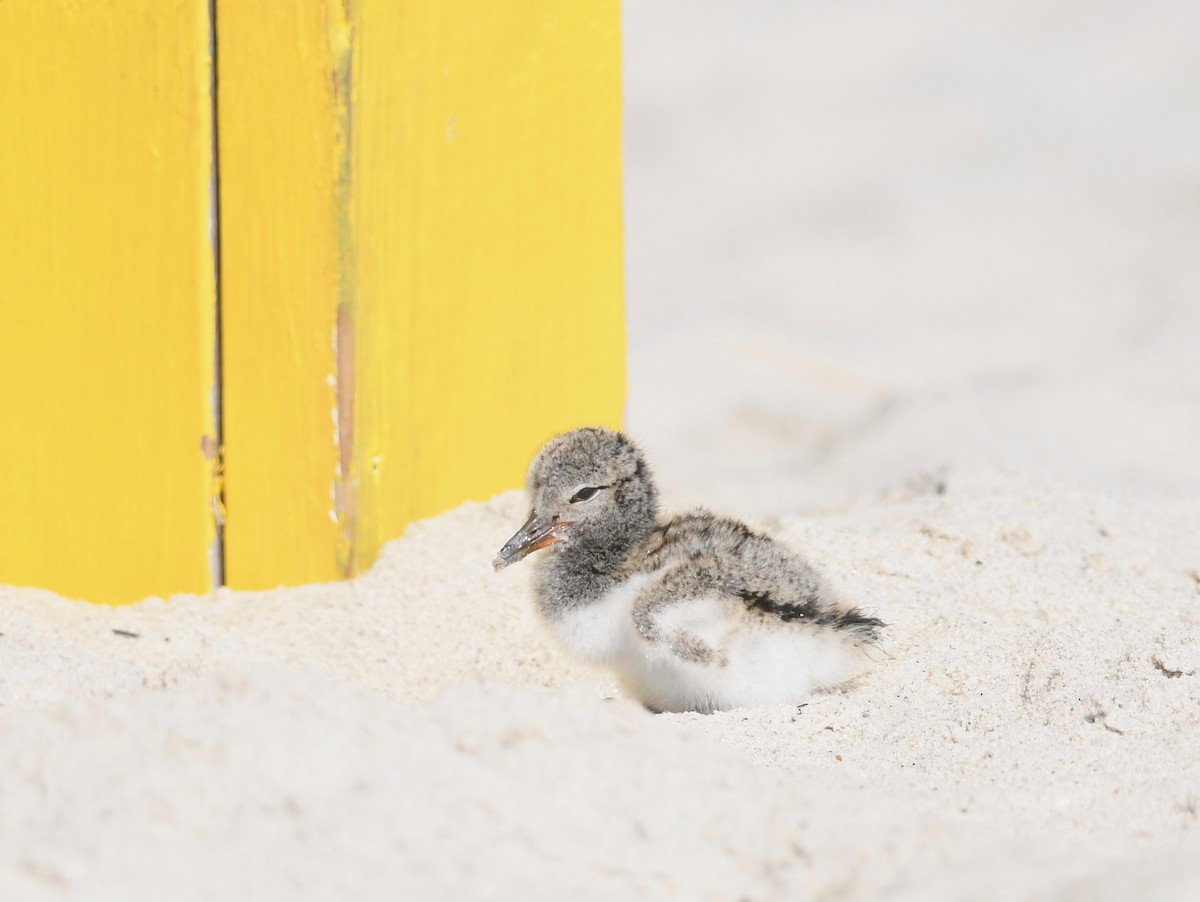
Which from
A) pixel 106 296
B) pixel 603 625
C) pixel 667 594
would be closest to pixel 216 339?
pixel 106 296

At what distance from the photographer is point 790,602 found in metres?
3.39

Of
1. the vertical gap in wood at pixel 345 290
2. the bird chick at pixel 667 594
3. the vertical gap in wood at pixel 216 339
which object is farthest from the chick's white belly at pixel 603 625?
the vertical gap in wood at pixel 216 339

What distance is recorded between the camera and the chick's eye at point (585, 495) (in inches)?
146

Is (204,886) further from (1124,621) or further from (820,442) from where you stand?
(820,442)

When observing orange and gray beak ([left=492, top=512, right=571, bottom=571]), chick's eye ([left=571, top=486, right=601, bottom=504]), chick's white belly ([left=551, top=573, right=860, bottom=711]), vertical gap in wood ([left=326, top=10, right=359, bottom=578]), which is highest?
vertical gap in wood ([left=326, top=10, right=359, bottom=578])

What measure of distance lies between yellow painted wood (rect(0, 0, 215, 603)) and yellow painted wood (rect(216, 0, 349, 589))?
7cm

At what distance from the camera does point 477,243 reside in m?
4.26

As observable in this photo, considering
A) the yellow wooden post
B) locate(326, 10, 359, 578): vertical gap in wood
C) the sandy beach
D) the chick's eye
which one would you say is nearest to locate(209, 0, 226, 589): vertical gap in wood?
the yellow wooden post

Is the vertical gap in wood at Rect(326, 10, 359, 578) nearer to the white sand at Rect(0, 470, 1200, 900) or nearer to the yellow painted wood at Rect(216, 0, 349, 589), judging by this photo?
the yellow painted wood at Rect(216, 0, 349, 589)

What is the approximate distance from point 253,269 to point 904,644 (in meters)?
1.84

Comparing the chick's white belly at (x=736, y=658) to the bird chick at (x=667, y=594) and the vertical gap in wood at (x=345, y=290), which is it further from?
the vertical gap in wood at (x=345, y=290)

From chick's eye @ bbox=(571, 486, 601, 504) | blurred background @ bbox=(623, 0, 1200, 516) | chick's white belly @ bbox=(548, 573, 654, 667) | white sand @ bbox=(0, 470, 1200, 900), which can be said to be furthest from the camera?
blurred background @ bbox=(623, 0, 1200, 516)

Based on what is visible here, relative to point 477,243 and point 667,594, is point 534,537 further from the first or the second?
Result: point 477,243

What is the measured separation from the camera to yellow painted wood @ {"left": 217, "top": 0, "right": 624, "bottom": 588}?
3816 mm
